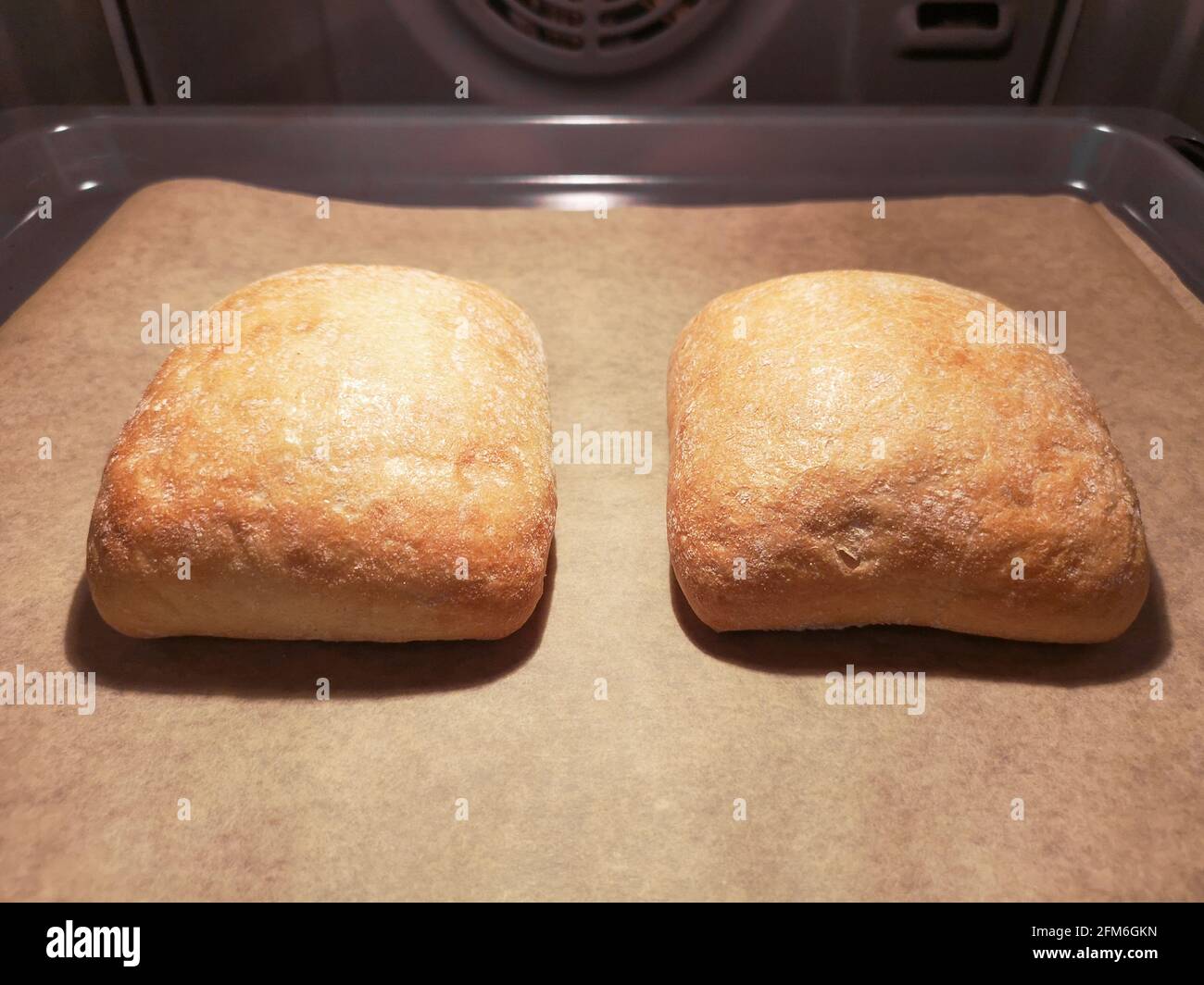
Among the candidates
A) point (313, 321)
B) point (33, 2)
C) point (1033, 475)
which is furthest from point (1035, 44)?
point (33, 2)

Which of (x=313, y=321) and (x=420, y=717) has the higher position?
(x=313, y=321)

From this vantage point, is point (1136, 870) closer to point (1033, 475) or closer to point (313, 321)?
point (1033, 475)

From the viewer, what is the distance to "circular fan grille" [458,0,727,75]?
1.72m

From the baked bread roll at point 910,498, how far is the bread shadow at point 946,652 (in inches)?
1.1

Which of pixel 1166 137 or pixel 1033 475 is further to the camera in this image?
pixel 1166 137

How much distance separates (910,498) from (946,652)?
238 millimetres

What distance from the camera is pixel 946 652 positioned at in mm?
1237

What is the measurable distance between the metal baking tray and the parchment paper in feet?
1.64

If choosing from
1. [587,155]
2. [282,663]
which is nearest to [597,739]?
[282,663]

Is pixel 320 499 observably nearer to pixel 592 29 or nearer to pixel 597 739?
pixel 597 739

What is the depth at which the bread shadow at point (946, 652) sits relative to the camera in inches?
47.7

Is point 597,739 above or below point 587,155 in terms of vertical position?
below

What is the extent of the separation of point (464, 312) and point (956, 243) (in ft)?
3.45

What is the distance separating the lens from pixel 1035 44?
6.01 feet
